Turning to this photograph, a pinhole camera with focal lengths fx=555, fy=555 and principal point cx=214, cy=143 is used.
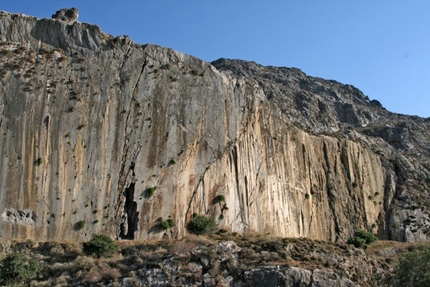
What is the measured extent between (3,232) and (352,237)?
120 feet

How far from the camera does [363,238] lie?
5931 cm

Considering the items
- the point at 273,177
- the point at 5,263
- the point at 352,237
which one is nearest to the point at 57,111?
the point at 5,263

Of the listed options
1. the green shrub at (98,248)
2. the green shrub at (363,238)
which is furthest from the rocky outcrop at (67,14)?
the green shrub at (363,238)

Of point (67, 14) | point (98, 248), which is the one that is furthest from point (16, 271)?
point (67, 14)

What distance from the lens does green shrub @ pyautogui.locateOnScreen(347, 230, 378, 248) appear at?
5640 cm

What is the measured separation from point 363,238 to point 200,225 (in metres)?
21.8

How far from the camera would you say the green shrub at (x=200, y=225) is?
46.2 metres

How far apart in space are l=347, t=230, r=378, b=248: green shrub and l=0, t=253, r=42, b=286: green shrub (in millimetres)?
33247

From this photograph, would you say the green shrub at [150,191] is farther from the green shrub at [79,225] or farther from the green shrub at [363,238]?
the green shrub at [363,238]

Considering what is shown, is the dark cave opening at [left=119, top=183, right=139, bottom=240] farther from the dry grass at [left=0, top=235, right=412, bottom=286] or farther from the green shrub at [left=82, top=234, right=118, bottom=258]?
the green shrub at [left=82, top=234, right=118, bottom=258]

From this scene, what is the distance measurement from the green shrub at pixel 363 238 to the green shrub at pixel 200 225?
57.3 ft

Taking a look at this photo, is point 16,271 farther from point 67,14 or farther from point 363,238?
point 363,238

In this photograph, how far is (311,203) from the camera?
60844 millimetres

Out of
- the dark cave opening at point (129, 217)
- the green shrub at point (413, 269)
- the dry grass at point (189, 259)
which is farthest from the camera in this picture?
the dark cave opening at point (129, 217)
